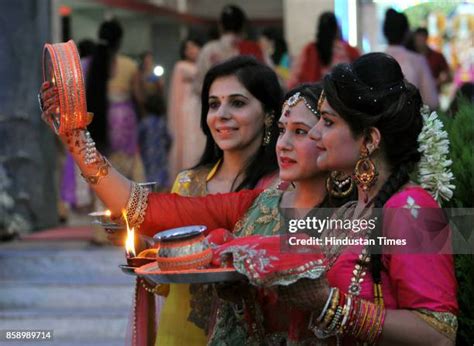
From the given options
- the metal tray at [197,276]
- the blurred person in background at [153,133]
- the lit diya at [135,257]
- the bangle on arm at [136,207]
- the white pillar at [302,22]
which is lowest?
the metal tray at [197,276]

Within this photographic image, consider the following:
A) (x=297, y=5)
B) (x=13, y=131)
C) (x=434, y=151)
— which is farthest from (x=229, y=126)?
(x=297, y=5)

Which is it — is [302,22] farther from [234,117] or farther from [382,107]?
[382,107]

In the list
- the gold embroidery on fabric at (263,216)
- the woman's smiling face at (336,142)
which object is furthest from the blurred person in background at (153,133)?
the woman's smiling face at (336,142)

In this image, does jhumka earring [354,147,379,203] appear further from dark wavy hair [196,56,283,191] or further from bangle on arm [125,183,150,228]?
dark wavy hair [196,56,283,191]

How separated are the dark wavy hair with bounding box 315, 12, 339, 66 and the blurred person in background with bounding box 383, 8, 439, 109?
415 mm

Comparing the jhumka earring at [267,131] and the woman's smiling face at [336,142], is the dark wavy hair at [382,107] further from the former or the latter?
the jhumka earring at [267,131]

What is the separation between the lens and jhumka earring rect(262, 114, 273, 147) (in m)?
3.87

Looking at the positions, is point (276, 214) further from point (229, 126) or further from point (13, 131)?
point (13, 131)

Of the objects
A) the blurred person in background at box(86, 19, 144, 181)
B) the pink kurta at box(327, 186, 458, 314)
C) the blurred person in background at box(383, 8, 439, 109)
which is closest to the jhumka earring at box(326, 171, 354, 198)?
the pink kurta at box(327, 186, 458, 314)

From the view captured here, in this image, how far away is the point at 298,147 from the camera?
3.03 m

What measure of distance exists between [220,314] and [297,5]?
644 cm

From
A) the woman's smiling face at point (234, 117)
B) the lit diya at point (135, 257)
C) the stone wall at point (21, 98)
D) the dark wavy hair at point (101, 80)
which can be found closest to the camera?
the lit diya at point (135, 257)

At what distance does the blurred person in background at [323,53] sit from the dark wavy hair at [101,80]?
4.40 feet

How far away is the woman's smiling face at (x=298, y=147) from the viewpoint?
302 centimetres
